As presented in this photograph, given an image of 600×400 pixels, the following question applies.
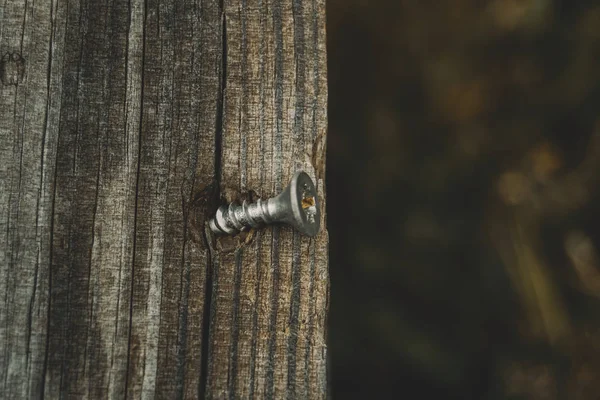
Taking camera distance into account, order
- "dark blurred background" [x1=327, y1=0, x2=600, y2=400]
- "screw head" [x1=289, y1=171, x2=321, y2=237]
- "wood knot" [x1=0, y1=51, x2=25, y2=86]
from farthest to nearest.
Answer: "dark blurred background" [x1=327, y1=0, x2=600, y2=400], "wood knot" [x1=0, y1=51, x2=25, y2=86], "screw head" [x1=289, y1=171, x2=321, y2=237]

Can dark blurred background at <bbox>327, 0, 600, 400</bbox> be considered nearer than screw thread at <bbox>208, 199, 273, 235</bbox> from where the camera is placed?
No

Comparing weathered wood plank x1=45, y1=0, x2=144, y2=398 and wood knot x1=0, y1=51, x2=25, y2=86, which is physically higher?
wood knot x1=0, y1=51, x2=25, y2=86

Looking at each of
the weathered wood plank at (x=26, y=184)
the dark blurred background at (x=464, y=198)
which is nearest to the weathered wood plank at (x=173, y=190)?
the weathered wood plank at (x=26, y=184)

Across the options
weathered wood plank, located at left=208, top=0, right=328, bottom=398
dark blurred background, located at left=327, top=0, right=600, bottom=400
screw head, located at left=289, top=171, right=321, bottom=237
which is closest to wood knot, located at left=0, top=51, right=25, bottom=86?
weathered wood plank, located at left=208, top=0, right=328, bottom=398

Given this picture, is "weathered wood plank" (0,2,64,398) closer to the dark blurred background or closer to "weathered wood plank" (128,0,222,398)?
"weathered wood plank" (128,0,222,398)

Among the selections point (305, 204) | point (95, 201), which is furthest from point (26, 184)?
point (305, 204)

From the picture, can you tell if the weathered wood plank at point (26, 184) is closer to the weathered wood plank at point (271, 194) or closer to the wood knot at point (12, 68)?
the wood knot at point (12, 68)

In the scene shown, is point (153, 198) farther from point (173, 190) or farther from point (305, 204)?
A: point (305, 204)
